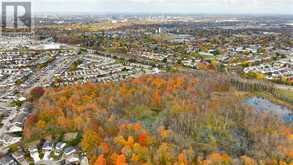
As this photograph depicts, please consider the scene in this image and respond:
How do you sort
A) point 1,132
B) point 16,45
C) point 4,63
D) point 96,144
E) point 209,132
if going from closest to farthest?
point 96,144 → point 209,132 → point 1,132 → point 4,63 → point 16,45

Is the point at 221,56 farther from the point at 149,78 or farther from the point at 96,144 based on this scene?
the point at 96,144

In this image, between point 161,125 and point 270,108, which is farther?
point 270,108

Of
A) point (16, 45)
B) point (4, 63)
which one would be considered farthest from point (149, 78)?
point (16, 45)

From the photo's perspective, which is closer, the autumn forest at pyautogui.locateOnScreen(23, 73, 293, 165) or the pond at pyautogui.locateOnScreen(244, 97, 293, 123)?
the autumn forest at pyautogui.locateOnScreen(23, 73, 293, 165)

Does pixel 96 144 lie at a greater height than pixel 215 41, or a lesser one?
lesser

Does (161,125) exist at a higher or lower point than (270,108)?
higher

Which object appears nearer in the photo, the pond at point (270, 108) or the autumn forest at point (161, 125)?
the autumn forest at point (161, 125)

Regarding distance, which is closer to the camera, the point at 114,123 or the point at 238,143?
the point at 238,143

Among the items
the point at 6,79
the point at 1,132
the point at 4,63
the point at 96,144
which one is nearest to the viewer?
the point at 96,144
